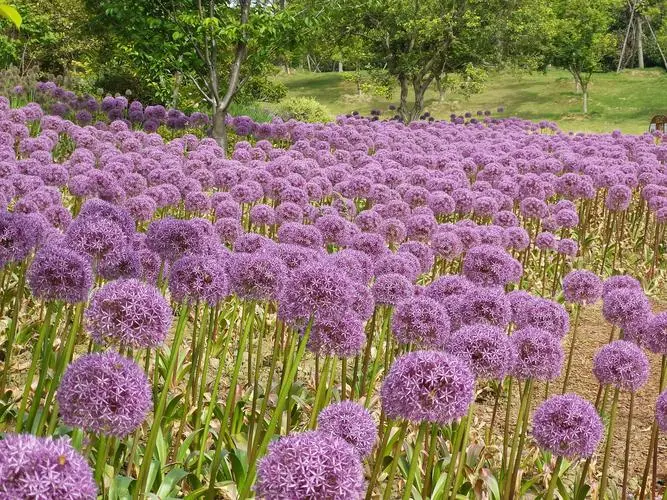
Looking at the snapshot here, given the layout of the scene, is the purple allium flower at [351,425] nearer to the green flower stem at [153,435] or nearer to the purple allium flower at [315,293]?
the purple allium flower at [315,293]

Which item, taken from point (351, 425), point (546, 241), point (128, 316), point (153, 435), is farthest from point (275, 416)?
point (546, 241)

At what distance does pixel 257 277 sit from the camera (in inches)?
189

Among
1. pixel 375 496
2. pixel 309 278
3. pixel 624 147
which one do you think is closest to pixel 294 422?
pixel 375 496

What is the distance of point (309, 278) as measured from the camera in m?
4.39

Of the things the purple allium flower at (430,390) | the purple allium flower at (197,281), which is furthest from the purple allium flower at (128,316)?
the purple allium flower at (430,390)

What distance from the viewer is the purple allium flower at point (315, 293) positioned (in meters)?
4.34

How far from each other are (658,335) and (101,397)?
4.07m

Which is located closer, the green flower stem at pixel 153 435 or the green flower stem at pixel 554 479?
the green flower stem at pixel 153 435

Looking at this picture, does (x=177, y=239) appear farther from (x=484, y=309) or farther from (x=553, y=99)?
(x=553, y=99)

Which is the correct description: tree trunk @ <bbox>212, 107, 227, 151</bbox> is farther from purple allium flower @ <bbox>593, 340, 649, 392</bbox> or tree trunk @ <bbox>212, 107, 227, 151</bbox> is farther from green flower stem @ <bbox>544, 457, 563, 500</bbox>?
green flower stem @ <bbox>544, 457, 563, 500</bbox>

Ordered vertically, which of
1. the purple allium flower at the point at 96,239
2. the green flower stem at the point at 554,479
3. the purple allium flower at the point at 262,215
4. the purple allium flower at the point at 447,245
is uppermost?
the purple allium flower at the point at 96,239

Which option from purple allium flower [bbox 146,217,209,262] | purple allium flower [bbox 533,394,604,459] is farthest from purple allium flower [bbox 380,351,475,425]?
purple allium flower [bbox 146,217,209,262]

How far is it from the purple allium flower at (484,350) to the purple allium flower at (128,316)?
177 centimetres

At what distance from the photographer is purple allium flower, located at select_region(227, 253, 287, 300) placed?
4.80 meters
